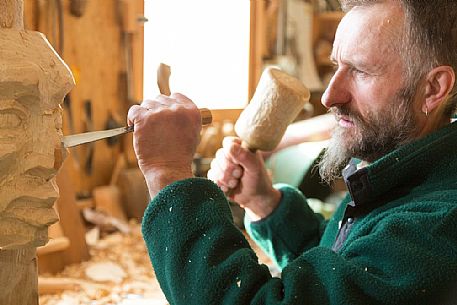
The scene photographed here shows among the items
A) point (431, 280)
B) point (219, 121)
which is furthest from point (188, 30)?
point (431, 280)

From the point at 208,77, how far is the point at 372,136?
168cm

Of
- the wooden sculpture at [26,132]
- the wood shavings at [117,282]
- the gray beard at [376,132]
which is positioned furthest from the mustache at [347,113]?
the wood shavings at [117,282]

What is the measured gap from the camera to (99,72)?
8.44ft

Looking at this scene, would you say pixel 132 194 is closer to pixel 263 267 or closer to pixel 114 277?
pixel 114 277

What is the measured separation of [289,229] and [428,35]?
677mm

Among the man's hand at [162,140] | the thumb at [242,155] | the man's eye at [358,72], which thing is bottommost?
the thumb at [242,155]

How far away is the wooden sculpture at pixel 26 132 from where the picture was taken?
0.96m

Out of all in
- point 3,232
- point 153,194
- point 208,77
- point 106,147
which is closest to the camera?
point 3,232

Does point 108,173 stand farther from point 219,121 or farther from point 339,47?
point 339,47

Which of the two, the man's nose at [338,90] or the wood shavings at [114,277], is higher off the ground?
the man's nose at [338,90]

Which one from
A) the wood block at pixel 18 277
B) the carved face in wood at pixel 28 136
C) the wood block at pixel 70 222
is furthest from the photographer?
the wood block at pixel 70 222

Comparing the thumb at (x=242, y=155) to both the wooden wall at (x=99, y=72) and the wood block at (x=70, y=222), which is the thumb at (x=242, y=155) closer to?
the wood block at (x=70, y=222)

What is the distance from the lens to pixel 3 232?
98 centimetres

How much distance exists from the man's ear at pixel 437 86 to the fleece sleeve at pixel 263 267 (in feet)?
0.87
